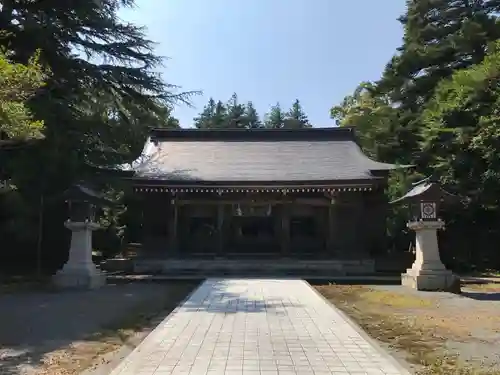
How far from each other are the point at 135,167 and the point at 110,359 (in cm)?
1406

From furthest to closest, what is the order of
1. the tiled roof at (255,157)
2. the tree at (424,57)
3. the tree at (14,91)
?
1. the tree at (424,57)
2. the tiled roof at (255,157)
3. the tree at (14,91)

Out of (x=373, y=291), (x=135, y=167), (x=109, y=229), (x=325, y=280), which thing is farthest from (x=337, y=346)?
(x=109, y=229)

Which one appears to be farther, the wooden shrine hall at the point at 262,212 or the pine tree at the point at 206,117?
the pine tree at the point at 206,117

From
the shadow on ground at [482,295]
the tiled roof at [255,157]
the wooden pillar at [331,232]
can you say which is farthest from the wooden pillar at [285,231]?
the shadow on ground at [482,295]

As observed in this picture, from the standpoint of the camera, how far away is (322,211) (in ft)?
61.6

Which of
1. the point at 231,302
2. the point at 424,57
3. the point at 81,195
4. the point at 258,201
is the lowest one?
the point at 231,302

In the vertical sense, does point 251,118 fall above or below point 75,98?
above

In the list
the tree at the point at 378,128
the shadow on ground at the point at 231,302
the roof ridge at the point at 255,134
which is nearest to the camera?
the shadow on ground at the point at 231,302

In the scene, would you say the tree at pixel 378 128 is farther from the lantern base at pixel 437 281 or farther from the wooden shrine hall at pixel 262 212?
the lantern base at pixel 437 281

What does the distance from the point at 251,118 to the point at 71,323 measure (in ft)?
197

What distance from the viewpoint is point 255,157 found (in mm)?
21250

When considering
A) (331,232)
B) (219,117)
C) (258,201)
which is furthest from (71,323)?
(219,117)

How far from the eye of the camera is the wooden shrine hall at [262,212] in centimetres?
1761

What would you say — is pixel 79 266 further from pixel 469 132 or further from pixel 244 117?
pixel 244 117
